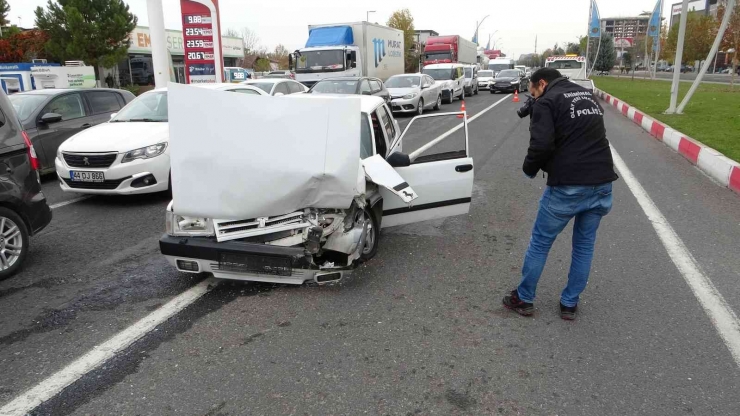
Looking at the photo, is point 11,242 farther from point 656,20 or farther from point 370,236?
point 656,20

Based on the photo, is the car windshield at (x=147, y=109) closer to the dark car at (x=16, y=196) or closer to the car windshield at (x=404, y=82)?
the dark car at (x=16, y=196)

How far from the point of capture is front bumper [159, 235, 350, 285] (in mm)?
4078

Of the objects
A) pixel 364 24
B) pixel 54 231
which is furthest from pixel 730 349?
pixel 364 24

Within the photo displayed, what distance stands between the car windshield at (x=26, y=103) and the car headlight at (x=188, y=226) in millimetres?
6086

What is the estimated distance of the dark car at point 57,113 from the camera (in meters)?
8.55

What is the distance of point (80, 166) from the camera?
7.01 m

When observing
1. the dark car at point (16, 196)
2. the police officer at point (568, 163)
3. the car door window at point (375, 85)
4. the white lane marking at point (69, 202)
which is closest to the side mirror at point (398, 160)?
the police officer at point (568, 163)

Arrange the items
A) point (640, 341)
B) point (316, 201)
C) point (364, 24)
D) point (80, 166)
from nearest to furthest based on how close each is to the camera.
A: point (640, 341) < point (316, 201) < point (80, 166) < point (364, 24)

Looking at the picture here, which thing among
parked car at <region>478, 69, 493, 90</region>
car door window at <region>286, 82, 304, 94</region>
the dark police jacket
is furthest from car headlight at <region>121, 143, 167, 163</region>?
parked car at <region>478, 69, 493, 90</region>

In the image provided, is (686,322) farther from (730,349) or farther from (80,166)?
(80,166)

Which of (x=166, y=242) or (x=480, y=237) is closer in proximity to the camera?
(x=166, y=242)

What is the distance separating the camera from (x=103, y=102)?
988 centimetres

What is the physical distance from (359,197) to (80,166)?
4452mm

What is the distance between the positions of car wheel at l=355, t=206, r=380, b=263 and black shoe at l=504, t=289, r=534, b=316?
1.43 meters
